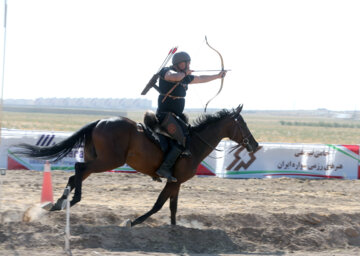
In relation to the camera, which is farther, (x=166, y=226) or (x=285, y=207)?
(x=285, y=207)

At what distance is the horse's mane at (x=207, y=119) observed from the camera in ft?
31.1

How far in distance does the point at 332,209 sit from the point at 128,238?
203 inches

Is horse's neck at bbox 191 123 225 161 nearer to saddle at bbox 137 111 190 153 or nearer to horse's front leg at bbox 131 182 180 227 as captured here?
saddle at bbox 137 111 190 153

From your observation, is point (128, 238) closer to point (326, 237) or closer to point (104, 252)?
point (104, 252)

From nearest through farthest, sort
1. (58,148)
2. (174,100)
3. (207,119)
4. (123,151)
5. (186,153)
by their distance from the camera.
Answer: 1. (123,151)
2. (58,148)
3. (186,153)
4. (174,100)
5. (207,119)

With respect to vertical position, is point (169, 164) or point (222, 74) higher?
point (222, 74)

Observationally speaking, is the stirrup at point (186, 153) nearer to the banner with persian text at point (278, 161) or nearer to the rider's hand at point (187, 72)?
the rider's hand at point (187, 72)

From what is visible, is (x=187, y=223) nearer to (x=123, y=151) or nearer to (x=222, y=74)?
(x=123, y=151)

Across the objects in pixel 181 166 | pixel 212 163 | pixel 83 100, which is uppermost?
pixel 181 166

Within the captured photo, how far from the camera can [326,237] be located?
368 inches

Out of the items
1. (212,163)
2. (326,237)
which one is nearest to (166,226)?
(326,237)

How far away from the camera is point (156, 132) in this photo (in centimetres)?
891

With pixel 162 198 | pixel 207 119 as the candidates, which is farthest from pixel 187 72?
pixel 162 198

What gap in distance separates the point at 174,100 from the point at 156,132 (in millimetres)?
628
